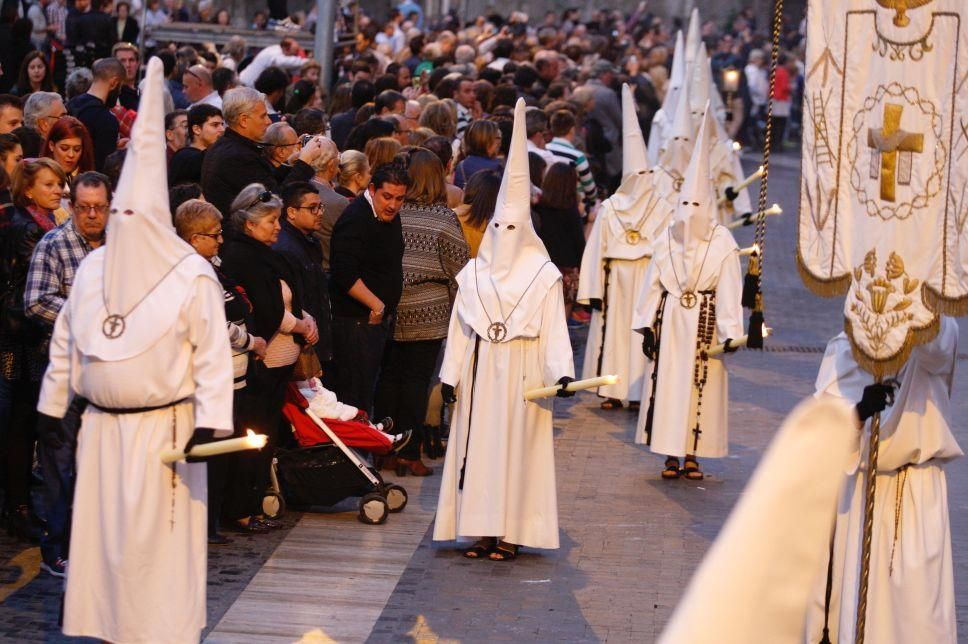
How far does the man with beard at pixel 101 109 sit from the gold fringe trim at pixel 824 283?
601cm

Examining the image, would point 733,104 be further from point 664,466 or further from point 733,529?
point 733,529

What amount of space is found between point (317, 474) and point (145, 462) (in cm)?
290

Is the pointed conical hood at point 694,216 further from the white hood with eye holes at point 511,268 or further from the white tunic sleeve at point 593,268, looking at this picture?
the white hood with eye holes at point 511,268

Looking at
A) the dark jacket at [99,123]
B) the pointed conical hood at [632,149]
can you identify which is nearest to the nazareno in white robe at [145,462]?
the dark jacket at [99,123]

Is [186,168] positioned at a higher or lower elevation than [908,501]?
higher

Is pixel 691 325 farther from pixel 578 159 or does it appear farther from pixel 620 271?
pixel 578 159

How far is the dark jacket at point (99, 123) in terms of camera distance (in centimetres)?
1116

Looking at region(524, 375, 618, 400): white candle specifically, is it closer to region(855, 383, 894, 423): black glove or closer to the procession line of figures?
the procession line of figures

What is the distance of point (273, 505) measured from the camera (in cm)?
931

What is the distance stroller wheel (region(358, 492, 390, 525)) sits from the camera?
936cm

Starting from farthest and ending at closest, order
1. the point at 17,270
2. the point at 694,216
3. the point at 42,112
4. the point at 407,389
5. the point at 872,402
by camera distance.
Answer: the point at 694,216 < the point at 407,389 < the point at 42,112 < the point at 17,270 < the point at 872,402

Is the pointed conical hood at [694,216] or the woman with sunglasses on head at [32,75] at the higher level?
the woman with sunglasses on head at [32,75]

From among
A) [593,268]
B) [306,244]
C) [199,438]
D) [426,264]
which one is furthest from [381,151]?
[199,438]

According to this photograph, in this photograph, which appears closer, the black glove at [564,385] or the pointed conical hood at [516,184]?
the black glove at [564,385]
